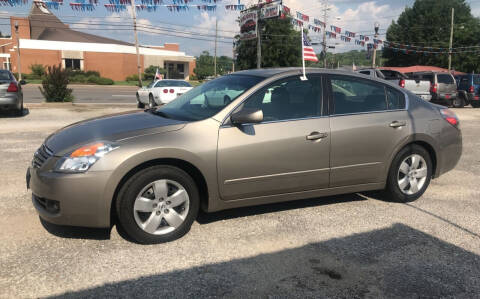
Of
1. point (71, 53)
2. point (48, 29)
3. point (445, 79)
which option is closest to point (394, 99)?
point (445, 79)

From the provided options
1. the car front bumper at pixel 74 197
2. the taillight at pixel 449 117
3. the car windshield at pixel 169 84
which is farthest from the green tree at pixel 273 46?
the car front bumper at pixel 74 197

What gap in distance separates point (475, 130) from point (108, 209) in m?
11.5

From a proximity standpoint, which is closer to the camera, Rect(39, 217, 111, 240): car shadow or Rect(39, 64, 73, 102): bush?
Rect(39, 217, 111, 240): car shadow

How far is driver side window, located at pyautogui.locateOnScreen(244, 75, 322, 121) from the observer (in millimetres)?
4156

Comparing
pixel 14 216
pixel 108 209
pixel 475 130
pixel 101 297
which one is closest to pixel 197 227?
pixel 108 209

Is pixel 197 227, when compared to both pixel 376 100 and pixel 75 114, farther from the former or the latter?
pixel 75 114

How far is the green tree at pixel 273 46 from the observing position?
162ft

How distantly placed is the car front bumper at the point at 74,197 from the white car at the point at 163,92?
39.7ft

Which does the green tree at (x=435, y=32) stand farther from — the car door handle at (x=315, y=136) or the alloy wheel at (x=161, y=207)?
the alloy wheel at (x=161, y=207)

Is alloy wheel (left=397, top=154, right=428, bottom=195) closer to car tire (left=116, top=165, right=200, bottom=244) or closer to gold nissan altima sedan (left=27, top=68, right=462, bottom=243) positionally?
gold nissan altima sedan (left=27, top=68, right=462, bottom=243)

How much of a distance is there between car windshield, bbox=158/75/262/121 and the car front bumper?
113 cm

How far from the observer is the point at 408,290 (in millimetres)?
2979

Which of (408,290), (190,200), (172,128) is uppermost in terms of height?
(172,128)

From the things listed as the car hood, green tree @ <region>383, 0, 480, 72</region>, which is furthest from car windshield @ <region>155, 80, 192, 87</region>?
green tree @ <region>383, 0, 480, 72</region>
